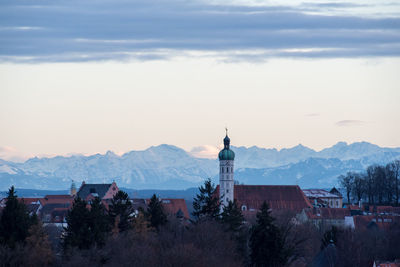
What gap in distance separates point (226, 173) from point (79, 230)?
88453 millimetres

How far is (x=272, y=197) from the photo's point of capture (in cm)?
18188

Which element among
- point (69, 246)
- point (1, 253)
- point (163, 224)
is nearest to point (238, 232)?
point (163, 224)

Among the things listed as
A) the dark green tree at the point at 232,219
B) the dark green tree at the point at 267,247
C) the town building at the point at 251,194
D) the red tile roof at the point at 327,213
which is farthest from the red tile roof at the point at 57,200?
the dark green tree at the point at 267,247

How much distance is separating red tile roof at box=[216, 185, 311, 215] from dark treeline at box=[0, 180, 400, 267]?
69134 millimetres

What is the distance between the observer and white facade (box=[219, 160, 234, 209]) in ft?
563

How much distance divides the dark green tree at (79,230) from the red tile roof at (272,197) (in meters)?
90.0

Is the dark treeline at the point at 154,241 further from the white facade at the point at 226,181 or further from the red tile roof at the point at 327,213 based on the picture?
the white facade at the point at 226,181

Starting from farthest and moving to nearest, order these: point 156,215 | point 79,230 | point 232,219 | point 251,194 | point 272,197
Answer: point 251,194, point 272,197, point 156,215, point 232,219, point 79,230

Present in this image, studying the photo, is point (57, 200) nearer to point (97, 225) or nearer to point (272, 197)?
point (272, 197)

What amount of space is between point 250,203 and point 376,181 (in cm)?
3221

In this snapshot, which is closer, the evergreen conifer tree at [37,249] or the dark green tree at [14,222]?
the evergreen conifer tree at [37,249]

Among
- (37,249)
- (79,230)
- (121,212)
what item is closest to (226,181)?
(121,212)

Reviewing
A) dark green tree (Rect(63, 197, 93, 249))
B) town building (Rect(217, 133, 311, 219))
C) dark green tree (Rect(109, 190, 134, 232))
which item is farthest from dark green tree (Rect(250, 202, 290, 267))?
town building (Rect(217, 133, 311, 219))

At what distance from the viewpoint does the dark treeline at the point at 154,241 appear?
78.4m
